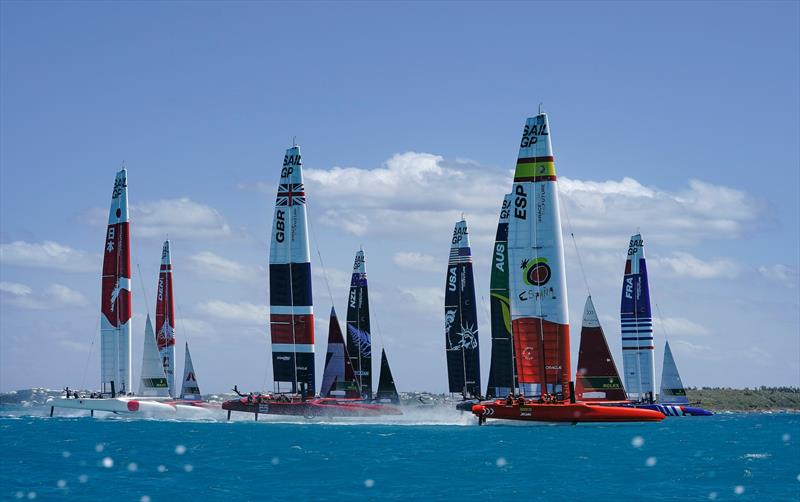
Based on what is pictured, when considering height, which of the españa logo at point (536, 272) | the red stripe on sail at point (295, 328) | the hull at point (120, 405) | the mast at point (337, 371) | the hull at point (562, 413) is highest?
the españa logo at point (536, 272)

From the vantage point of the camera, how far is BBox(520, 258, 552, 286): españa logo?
55250mm

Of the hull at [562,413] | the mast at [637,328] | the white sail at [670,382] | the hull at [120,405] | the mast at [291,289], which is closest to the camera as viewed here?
the hull at [562,413]

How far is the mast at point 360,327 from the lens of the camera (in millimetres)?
83062

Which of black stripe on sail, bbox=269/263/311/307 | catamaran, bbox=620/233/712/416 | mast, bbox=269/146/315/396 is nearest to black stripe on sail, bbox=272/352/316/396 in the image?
mast, bbox=269/146/315/396

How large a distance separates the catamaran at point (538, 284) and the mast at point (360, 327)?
27.7 meters

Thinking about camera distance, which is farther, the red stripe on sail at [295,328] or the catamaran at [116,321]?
the catamaran at [116,321]

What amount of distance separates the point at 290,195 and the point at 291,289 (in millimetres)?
6098

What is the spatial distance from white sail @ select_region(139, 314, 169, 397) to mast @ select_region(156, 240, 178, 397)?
24.9 feet

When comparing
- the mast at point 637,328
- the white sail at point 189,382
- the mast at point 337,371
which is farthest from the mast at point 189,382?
the mast at point 637,328

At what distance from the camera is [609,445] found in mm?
50500

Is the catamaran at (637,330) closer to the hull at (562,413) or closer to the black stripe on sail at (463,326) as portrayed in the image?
the black stripe on sail at (463,326)

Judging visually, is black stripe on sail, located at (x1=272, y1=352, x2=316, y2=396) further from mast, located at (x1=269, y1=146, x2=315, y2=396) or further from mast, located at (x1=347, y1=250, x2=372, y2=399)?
mast, located at (x1=347, y1=250, x2=372, y2=399)

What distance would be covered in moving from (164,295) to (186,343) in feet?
13.9

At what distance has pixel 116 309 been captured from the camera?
7850 cm
